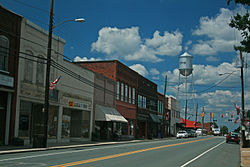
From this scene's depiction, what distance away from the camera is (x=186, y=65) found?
72.0m

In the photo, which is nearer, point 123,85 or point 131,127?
point 123,85

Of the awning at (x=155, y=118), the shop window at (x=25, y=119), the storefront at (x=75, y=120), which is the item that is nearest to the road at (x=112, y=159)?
the shop window at (x=25, y=119)

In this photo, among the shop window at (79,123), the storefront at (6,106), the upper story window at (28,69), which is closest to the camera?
the storefront at (6,106)

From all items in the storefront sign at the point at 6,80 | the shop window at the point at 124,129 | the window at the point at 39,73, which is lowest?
the shop window at the point at 124,129

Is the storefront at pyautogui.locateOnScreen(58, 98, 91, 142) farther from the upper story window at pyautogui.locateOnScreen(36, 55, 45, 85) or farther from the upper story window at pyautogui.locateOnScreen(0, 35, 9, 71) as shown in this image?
the upper story window at pyautogui.locateOnScreen(0, 35, 9, 71)

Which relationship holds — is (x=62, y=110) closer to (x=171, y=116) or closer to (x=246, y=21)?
(x=246, y=21)

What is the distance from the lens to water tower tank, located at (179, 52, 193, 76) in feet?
236

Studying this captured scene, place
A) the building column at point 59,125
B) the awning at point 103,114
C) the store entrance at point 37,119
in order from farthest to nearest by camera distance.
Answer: the awning at point 103,114, the building column at point 59,125, the store entrance at point 37,119

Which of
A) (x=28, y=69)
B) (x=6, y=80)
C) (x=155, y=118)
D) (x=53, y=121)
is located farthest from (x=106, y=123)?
(x=155, y=118)

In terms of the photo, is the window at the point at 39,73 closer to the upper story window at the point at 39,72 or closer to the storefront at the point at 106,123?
the upper story window at the point at 39,72

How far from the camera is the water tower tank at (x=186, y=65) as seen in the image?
7194cm

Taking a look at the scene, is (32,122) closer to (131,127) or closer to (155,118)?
(131,127)

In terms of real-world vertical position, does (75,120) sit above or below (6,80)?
below

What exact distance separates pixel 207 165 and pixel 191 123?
108 metres
